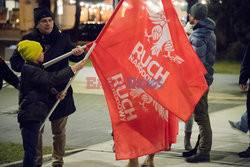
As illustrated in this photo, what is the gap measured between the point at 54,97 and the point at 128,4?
1368 millimetres

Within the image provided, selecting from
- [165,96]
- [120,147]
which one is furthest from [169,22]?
[120,147]

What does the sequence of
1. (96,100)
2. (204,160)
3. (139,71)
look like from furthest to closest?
(96,100)
(204,160)
(139,71)

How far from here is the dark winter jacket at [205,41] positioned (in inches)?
286

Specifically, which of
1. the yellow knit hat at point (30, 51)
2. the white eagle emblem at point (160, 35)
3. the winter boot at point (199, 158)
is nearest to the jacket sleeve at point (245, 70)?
the winter boot at point (199, 158)

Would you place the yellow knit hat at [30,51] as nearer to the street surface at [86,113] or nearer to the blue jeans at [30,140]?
the blue jeans at [30,140]

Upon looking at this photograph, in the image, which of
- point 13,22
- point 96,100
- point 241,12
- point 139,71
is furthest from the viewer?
point 13,22

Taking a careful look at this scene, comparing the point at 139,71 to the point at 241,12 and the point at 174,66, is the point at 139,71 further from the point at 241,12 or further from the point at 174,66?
the point at 241,12

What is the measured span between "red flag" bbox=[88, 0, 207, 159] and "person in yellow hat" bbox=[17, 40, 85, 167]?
1.29 feet

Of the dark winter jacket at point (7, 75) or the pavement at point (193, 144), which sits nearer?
the dark winter jacket at point (7, 75)

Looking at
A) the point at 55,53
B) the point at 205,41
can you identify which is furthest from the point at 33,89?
the point at 205,41

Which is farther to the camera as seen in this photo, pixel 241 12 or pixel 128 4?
pixel 241 12

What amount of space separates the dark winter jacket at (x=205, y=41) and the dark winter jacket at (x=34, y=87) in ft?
6.84

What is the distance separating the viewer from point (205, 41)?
24.0ft

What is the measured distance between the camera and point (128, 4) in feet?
19.7
